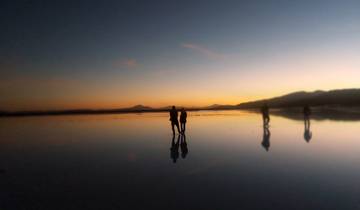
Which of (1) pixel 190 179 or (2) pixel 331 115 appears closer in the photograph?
(1) pixel 190 179

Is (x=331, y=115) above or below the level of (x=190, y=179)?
above

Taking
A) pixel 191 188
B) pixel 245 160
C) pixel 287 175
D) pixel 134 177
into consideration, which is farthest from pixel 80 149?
pixel 287 175

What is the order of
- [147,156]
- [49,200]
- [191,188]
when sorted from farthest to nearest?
[147,156] → [191,188] → [49,200]

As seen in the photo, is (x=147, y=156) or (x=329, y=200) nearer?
(x=329, y=200)

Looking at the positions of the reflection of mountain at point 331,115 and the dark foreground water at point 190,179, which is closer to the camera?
the dark foreground water at point 190,179

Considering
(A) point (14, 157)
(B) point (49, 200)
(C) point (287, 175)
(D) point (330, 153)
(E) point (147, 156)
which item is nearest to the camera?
(B) point (49, 200)

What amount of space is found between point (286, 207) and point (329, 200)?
1165 millimetres

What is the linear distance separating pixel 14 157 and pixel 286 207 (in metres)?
14.0

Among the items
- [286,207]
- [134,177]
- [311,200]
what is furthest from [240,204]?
[134,177]

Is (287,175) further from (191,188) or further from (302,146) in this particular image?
(302,146)

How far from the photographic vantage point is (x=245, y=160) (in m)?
12.4

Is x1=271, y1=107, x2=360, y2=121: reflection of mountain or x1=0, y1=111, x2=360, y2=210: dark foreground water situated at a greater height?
x1=271, y1=107, x2=360, y2=121: reflection of mountain

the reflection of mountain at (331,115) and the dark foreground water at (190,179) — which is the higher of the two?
the reflection of mountain at (331,115)

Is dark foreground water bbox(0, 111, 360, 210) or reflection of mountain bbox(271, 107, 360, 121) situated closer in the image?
dark foreground water bbox(0, 111, 360, 210)
